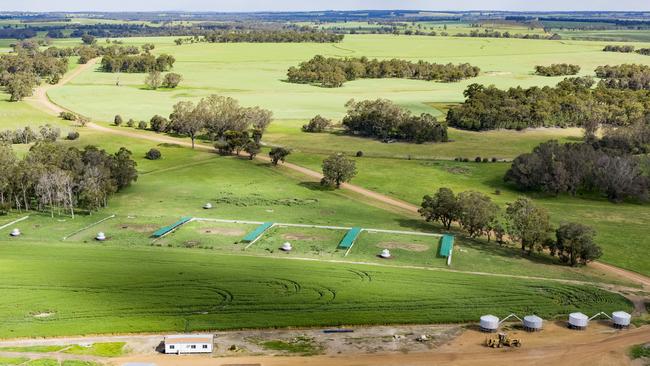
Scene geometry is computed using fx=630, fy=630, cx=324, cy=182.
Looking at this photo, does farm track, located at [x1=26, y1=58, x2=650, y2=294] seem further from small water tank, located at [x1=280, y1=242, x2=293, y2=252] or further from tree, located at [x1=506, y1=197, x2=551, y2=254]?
small water tank, located at [x1=280, y1=242, x2=293, y2=252]

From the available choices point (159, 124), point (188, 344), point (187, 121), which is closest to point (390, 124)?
point (187, 121)

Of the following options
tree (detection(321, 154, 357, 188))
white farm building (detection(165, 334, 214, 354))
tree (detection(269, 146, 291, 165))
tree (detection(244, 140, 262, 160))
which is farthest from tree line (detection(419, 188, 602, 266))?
tree (detection(244, 140, 262, 160))

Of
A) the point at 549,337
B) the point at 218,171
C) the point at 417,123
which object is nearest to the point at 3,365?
the point at 549,337

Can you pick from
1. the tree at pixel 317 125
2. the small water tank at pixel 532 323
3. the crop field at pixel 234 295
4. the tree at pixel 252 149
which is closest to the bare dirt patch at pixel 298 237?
the crop field at pixel 234 295

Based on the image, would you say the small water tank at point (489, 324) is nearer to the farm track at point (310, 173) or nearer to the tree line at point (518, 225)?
the farm track at point (310, 173)

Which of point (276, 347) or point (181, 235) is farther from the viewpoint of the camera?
point (181, 235)

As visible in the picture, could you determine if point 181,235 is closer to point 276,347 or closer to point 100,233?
point 100,233

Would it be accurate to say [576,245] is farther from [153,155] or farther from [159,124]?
[159,124]
